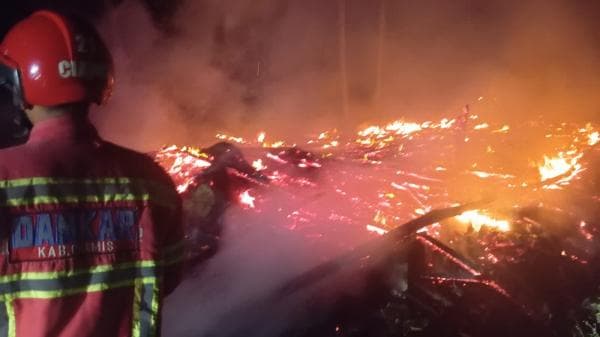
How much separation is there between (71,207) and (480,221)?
10.7 ft

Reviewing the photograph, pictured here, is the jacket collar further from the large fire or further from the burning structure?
the large fire

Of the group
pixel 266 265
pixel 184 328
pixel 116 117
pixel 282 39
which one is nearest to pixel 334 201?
pixel 266 265

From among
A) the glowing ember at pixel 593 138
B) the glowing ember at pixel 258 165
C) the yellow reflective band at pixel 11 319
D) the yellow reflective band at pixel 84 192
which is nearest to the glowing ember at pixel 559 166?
the glowing ember at pixel 593 138

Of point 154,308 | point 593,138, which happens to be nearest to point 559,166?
point 593,138

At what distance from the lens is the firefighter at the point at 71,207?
137 centimetres

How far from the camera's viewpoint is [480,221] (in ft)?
13.0

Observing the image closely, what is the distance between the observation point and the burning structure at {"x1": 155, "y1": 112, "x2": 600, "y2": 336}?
3275mm

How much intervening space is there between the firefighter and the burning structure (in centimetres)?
176

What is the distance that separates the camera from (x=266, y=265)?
3.82 meters

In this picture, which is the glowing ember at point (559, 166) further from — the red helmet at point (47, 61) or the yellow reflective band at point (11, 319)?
the yellow reflective band at point (11, 319)

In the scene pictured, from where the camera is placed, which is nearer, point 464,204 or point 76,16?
point 76,16

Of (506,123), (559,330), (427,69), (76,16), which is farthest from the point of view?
(427,69)

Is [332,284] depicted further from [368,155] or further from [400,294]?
[368,155]

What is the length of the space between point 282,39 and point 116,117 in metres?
3.54
